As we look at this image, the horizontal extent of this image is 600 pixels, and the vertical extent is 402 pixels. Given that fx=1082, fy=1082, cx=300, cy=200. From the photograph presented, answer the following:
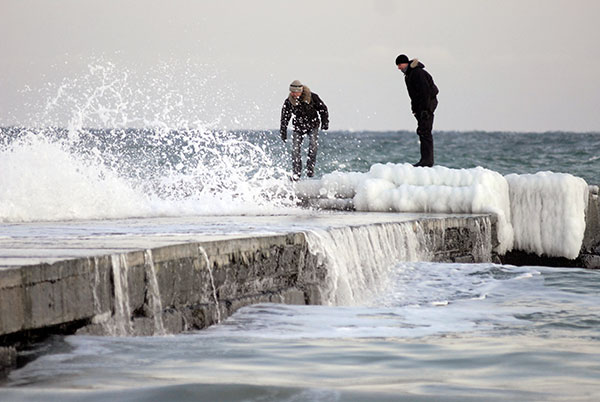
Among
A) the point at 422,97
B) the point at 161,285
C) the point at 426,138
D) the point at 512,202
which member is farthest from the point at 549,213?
the point at 161,285

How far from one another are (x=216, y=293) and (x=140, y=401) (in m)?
2.12

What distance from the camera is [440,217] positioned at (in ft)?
35.3

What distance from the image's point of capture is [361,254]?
8.70 meters

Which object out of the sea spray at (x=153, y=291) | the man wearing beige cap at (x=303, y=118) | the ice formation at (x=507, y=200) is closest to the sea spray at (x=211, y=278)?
the sea spray at (x=153, y=291)

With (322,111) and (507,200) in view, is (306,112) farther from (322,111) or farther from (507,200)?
(507,200)

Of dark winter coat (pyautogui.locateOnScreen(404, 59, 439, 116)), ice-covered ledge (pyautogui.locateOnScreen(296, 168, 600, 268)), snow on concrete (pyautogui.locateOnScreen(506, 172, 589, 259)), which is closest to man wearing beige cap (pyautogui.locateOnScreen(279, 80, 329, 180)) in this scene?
dark winter coat (pyautogui.locateOnScreen(404, 59, 439, 116))

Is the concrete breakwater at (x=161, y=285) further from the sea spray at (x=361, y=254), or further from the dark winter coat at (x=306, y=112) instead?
the dark winter coat at (x=306, y=112)

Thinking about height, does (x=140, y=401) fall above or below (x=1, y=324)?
below

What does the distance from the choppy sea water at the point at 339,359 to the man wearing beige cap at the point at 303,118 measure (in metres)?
7.08

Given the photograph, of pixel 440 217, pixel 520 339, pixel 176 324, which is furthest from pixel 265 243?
pixel 440 217

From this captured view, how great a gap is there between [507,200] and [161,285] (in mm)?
7073

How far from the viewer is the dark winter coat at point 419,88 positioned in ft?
46.7

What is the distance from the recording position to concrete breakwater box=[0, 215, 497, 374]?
4.91 meters

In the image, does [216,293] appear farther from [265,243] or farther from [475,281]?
[475,281]
